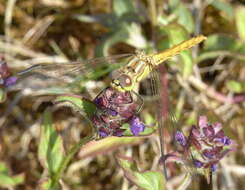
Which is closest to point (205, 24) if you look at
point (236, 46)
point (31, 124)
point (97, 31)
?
point (236, 46)

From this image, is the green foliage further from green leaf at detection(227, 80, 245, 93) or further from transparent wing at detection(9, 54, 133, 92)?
green leaf at detection(227, 80, 245, 93)

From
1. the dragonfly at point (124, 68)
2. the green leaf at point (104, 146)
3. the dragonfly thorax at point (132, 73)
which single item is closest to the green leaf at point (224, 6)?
the dragonfly at point (124, 68)

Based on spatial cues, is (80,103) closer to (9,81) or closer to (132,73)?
(132,73)

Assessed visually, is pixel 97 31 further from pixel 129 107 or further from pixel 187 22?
pixel 129 107

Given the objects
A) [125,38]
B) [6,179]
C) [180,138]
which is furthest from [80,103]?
[125,38]

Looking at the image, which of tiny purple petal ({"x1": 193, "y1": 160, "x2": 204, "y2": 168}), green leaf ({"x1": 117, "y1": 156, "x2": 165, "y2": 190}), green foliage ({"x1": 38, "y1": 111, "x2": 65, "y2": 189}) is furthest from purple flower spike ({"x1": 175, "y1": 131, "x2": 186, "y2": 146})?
green foliage ({"x1": 38, "y1": 111, "x2": 65, "y2": 189})

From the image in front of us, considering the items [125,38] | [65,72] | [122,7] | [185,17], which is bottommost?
[65,72]
